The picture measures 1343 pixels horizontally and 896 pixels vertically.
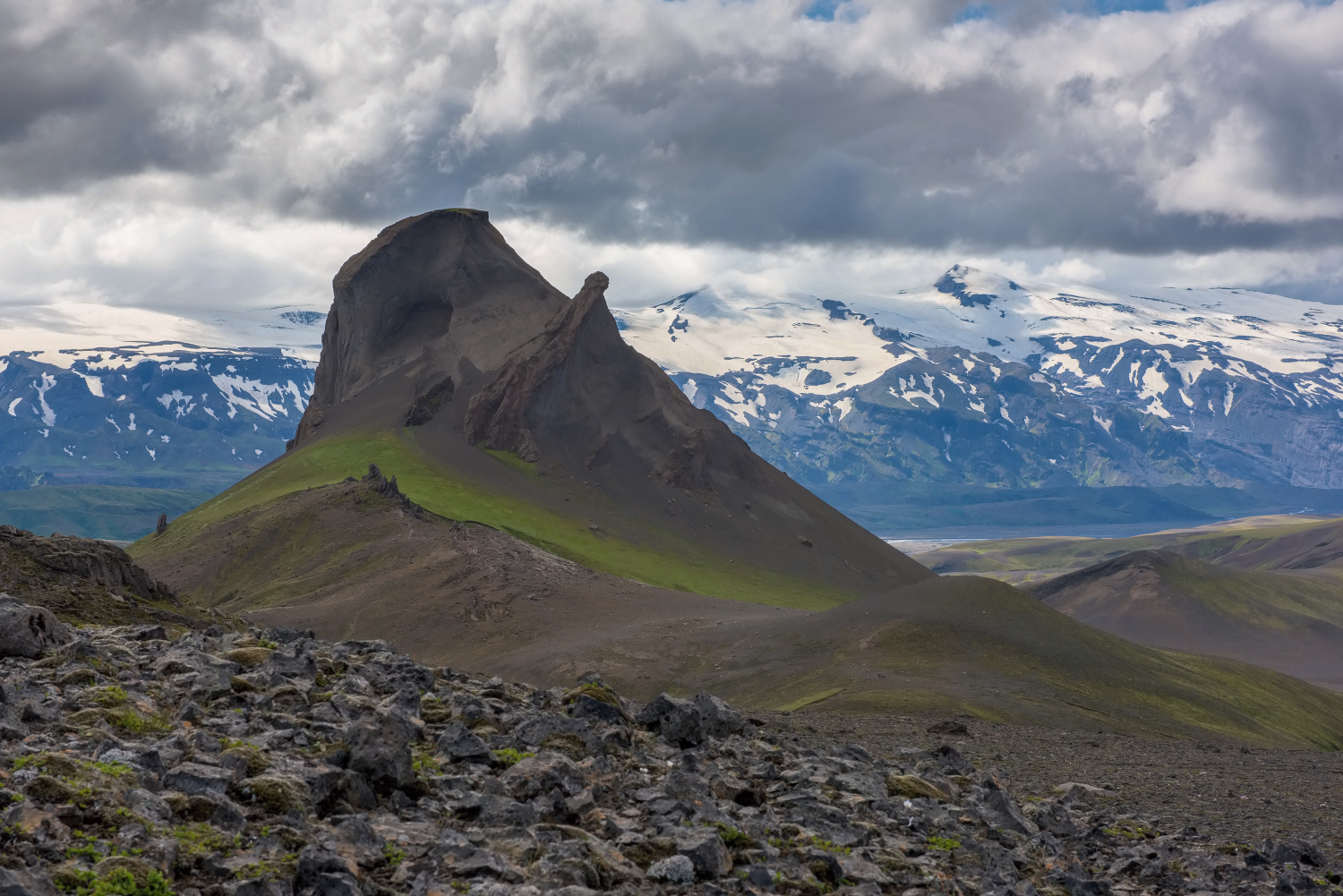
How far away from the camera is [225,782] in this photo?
57.9ft

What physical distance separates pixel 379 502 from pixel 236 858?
140 m

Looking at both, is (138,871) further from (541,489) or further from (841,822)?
(541,489)

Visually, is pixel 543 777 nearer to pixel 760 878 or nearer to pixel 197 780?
pixel 760 878

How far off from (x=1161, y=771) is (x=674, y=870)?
104 ft

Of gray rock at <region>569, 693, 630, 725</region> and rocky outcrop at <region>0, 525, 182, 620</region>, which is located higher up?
gray rock at <region>569, 693, 630, 725</region>

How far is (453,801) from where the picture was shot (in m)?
19.6

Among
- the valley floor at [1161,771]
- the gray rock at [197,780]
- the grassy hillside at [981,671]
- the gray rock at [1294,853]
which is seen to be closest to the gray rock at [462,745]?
the gray rock at [197,780]

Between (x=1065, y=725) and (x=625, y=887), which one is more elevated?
(x=625, y=887)

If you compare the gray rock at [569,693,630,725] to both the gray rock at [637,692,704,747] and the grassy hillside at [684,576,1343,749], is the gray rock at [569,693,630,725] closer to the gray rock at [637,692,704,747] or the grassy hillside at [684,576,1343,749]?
the gray rock at [637,692,704,747]

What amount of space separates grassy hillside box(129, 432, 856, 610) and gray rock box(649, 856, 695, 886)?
13042 cm

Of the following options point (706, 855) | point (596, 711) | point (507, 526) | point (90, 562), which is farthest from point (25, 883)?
point (507, 526)

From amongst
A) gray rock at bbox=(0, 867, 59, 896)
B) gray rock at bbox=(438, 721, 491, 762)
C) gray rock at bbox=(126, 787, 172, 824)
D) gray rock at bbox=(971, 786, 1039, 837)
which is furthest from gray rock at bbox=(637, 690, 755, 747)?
gray rock at bbox=(0, 867, 59, 896)

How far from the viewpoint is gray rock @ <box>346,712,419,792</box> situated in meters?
19.4

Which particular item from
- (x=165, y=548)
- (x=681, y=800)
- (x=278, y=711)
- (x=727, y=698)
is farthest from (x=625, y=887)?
(x=165, y=548)
